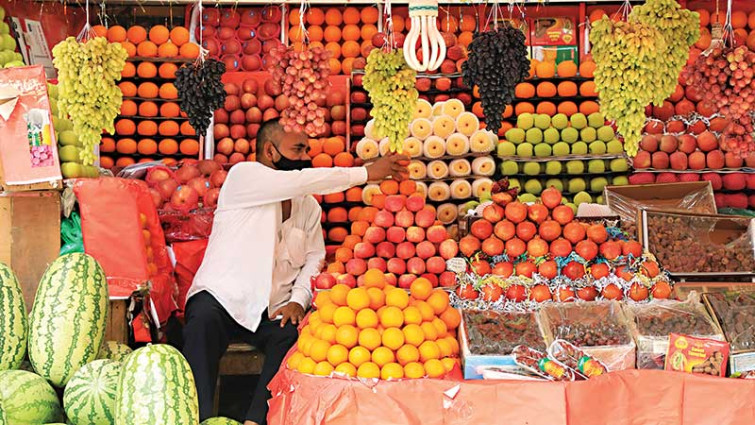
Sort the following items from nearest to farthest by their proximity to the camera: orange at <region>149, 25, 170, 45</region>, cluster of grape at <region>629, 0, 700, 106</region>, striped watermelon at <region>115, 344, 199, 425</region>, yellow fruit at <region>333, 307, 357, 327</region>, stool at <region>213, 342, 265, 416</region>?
striped watermelon at <region>115, 344, 199, 425</region> < yellow fruit at <region>333, 307, 357, 327</region> < cluster of grape at <region>629, 0, 700, 106</region> < stool at <region>213, 342, 265, 416</region> < orange at <region>149, 25, 170, 45</region>

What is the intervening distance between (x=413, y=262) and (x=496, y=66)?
968mm

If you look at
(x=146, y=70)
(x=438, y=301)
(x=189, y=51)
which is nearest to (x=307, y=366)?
(x=438, y=301)

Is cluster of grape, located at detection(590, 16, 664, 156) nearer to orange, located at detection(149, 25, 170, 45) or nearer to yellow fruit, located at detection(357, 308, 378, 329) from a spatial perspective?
yellow fruit, located at detection(357, 308, 378, 329)

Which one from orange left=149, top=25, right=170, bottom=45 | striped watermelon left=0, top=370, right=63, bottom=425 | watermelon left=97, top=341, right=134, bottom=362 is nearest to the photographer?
striped watermelon left=0, top=370, right=63, bottom=425

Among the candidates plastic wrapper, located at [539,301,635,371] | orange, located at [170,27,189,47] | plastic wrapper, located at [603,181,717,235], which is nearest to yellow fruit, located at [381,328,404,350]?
plastic wrapper, located at [539,301,635,371]

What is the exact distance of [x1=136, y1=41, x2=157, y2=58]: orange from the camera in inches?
254

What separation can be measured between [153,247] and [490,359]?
2129mm

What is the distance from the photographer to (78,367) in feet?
6.02

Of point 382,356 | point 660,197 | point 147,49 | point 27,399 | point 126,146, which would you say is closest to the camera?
point 27,399

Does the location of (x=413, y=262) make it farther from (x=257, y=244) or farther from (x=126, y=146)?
(x=126, y=146)

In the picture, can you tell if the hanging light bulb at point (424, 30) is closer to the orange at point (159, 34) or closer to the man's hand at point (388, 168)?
the man's hand at point (388, 168)

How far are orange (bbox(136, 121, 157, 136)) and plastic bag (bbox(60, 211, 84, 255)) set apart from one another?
8.10 feet

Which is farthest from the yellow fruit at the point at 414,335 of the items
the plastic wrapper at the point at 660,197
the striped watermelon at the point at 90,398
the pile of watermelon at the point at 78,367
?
the plastic wrapper at the point at 660,197

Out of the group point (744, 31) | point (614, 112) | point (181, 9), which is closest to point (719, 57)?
point (614, 112)
